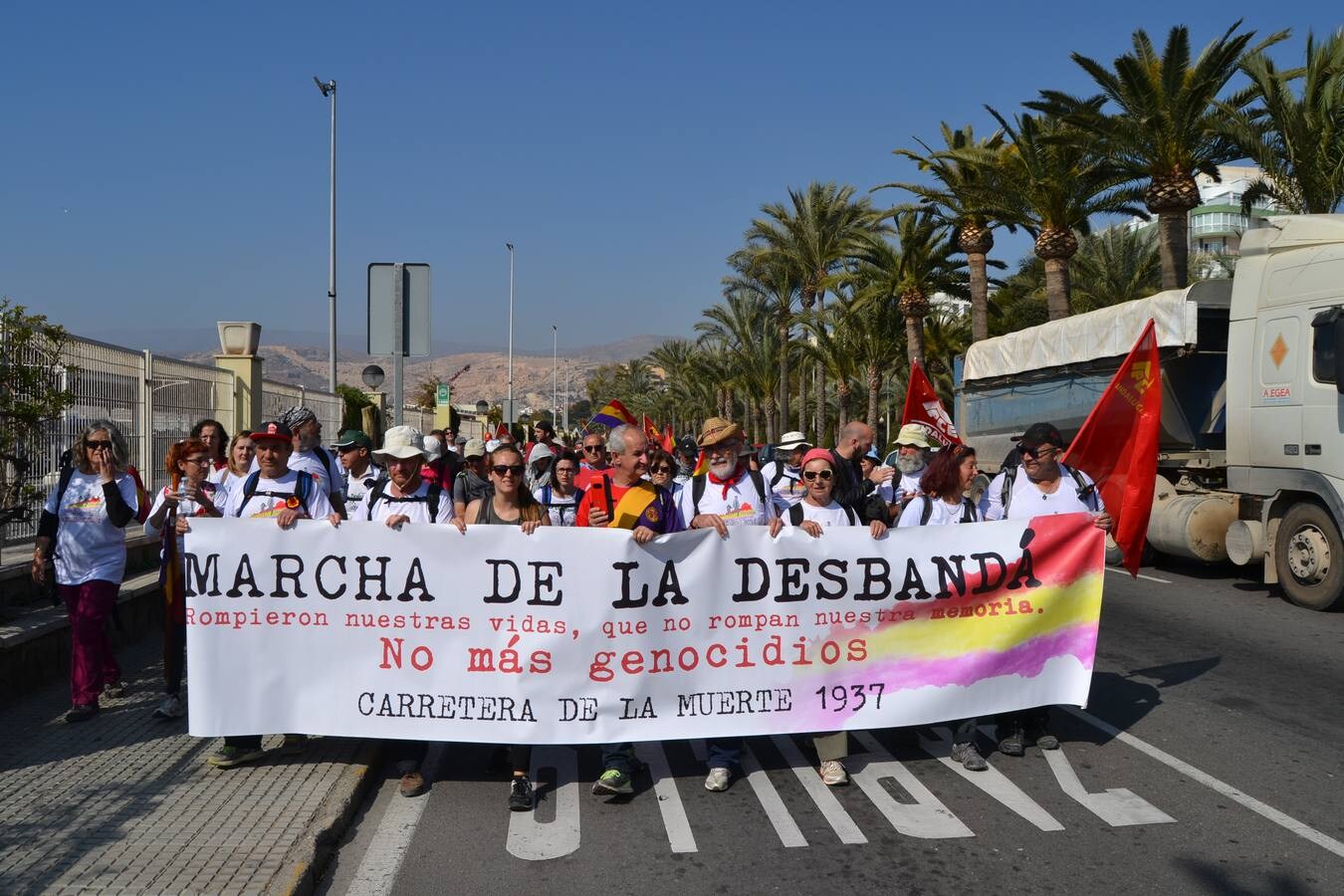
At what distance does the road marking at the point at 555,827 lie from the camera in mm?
4715

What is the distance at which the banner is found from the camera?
5.39 metres

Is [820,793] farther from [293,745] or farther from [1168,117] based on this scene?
[1168,117]

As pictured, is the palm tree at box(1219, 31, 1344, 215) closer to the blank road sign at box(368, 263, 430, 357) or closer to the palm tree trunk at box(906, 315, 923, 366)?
the palm tree trunk at box(906, 315, 923, 366)

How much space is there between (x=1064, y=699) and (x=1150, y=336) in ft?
8.06

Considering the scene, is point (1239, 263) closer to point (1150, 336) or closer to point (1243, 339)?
point (1243, 339)

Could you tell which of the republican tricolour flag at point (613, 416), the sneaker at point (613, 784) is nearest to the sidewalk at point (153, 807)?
the sneaker at point (613, 784)

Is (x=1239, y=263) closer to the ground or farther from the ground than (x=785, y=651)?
farther from the ground

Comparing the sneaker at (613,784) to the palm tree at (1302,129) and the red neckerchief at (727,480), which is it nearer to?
the red neckerchief at (727,480)

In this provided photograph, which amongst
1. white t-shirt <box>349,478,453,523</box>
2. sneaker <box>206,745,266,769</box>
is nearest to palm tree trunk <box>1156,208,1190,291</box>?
white t-shirt <box>349,478,453,523</box>

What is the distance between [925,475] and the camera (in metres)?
6.32

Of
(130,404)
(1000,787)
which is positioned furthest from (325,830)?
(130,404)

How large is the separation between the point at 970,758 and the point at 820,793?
0.84 metres

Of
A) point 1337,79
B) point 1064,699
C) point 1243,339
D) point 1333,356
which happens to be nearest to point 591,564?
point 1064,699

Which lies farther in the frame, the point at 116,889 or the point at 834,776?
the point at 834,776
